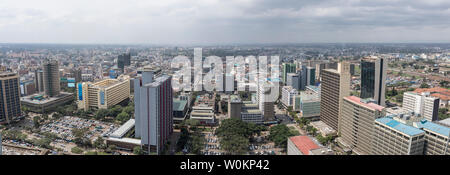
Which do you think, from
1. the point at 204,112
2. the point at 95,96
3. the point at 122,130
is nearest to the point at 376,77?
the point at 204,112

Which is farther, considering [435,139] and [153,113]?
[153,113]

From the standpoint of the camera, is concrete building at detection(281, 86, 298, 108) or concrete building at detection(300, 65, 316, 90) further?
concrete building at detection(300, 65, 316, 90)

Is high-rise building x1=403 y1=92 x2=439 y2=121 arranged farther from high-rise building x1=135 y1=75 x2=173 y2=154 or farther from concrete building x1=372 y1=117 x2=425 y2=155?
high-rise building x1=135 y1=75 x2=173 y2=154

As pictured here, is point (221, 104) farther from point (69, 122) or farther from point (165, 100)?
point (69, 122)

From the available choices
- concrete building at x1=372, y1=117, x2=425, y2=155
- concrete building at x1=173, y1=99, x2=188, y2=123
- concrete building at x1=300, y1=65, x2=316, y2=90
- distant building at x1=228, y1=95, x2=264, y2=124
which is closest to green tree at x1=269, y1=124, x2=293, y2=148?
distant building at x1=228, y1=95, x2=264, y2=124

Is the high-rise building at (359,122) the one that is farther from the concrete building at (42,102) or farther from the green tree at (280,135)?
the concrete building at (42,102)

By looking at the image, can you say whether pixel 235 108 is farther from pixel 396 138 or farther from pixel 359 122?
pixel 396 138

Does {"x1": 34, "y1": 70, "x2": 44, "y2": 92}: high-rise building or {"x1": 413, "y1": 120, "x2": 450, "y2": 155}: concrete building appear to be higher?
{"x1": 34, "y1": 70, "x2": 44, "y2": 92}: high-rise building
